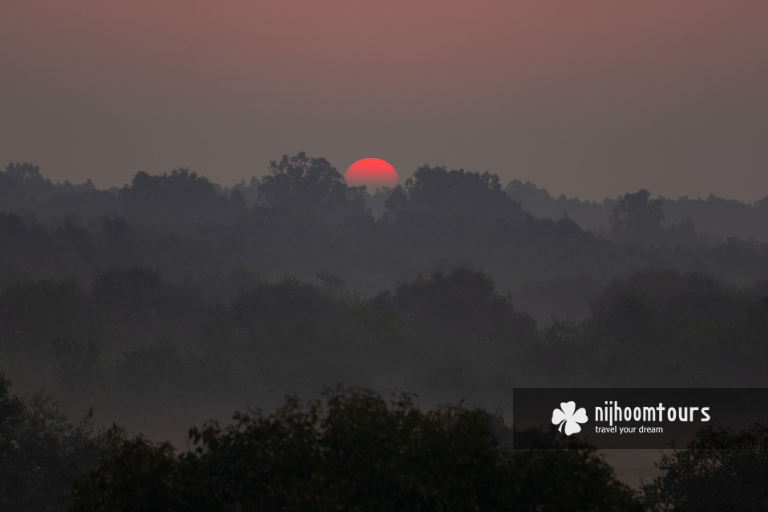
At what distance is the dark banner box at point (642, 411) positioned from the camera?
213ft

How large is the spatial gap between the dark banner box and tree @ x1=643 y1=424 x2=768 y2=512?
32625 mm

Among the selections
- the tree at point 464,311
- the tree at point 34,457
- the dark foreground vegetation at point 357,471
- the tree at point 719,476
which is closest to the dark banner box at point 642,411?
the tree at point 464,311

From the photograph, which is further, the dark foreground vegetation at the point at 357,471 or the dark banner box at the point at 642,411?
the dark banner box at the point at 642,411

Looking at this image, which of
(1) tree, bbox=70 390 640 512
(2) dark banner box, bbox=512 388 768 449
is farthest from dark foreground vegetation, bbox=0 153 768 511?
(2) dark banner box, bbox=512 388 768 449

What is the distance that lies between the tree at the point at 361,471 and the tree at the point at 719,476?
424 inches

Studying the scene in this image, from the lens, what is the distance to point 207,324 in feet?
301

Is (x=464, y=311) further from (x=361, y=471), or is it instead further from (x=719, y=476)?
(x=361, y=471)

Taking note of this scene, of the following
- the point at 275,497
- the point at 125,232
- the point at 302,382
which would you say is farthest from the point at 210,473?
the point at 125,232

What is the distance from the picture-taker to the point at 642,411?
230ft

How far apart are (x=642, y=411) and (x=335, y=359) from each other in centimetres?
3327

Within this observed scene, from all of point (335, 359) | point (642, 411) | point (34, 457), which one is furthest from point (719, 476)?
point (335, 359)

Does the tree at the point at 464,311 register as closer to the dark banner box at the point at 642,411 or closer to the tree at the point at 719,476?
the dark banner box at the point at 642,411

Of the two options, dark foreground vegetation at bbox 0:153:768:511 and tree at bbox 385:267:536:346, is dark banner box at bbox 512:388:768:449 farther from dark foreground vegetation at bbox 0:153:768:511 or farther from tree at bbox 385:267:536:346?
tree at bbox 385:267:536:346

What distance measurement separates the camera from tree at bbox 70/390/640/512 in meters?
14.0
